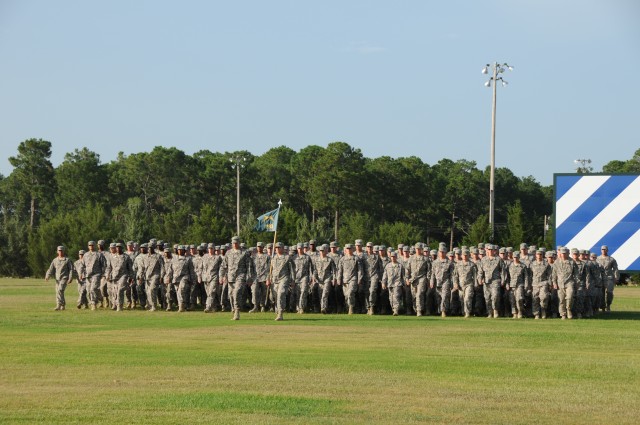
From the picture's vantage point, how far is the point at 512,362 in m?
16.4

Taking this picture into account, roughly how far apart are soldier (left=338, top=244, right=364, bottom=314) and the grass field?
487cm

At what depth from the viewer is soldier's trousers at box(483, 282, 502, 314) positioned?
28.2m

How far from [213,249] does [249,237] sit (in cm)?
3394

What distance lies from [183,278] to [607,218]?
1425cm

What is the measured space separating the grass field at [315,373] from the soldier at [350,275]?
487 centimetres

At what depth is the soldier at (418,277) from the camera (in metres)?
28.9

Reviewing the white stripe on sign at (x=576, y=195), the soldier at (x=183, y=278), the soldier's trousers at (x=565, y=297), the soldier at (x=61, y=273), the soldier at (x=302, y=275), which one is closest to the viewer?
the soldier's trousers at (x=565, y=297)

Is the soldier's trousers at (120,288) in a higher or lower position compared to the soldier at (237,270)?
lower

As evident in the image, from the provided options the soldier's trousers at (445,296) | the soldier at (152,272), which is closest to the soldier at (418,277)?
the soldier's trousers at (445,296)

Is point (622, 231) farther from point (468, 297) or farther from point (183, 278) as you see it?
point (183, 278)

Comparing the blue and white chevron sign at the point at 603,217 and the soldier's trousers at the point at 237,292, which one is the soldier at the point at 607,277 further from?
the soldier's trousers at the point at 237,292

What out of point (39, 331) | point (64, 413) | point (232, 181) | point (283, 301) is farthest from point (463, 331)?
point (232, 181)

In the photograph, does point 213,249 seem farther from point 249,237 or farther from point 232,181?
point 232,181

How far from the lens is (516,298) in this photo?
2817cm
